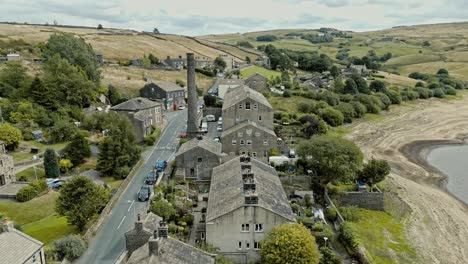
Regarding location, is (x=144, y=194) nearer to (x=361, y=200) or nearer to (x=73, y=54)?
(x=361, y=200)

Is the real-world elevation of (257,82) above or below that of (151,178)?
above

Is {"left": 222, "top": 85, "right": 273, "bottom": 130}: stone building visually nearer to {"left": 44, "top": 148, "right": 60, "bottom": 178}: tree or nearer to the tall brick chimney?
the tall brick chimney

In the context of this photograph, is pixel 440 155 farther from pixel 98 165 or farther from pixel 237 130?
pixel 98 165

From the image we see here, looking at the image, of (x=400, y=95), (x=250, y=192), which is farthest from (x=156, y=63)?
(x=250, y=192)

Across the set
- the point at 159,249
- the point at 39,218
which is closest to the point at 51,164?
the point at 39,218

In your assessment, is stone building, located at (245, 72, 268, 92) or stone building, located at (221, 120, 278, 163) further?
stone building, located at (245, 72, 268, 92)

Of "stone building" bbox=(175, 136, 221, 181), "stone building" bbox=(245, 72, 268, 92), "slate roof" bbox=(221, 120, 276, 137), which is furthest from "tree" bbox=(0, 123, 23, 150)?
"stone building" bbox=(245, 72, 268, 92)
